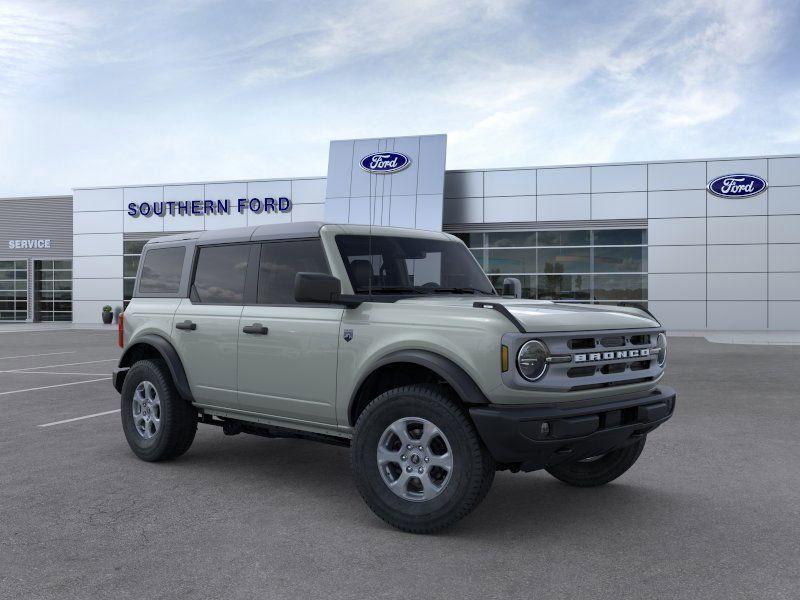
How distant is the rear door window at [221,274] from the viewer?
20.0 feet

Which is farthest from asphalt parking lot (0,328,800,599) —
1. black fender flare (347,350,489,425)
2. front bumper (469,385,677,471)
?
black fender flare (347,350,489,425)

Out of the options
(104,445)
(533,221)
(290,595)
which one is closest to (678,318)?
(533,221)

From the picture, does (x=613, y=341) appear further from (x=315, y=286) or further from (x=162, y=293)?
(x=162, y=293)

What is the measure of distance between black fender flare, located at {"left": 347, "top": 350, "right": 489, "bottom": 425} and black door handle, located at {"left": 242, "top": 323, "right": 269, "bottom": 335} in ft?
3.60

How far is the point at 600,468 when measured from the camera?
570 centimetres

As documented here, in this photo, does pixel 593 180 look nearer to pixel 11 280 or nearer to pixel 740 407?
pixel 740 407

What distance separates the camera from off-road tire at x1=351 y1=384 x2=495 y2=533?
4406mm

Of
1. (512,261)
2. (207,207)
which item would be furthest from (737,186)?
(207,207)

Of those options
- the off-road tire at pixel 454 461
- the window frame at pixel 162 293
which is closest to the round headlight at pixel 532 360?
the off-road tire at pixel 454 461

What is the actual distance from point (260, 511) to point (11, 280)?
141 ft

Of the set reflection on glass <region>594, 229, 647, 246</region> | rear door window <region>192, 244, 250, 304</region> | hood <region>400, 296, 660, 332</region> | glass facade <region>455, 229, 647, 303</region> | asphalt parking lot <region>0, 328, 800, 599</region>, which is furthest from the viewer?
glass facade <region>455, 229, 647, 303</region>

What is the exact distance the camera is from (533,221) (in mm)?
31703

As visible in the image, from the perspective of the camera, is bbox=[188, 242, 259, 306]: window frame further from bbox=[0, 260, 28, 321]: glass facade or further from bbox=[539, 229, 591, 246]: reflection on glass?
bbox=[0, 260, 28, 321]: glass facade

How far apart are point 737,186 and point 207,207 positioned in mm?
22909
